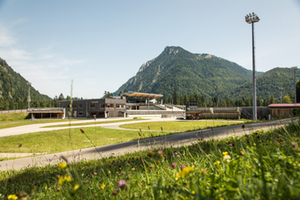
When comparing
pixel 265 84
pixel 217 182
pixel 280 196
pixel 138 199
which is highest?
pixel 265 84

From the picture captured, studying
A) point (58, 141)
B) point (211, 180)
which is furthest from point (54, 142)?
point (211, 180)

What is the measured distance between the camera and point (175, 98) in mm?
118688

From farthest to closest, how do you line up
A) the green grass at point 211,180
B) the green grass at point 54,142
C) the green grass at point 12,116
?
the green grass at point 12,116 → the green grass at point 54,142 → the green grass at point 211,180

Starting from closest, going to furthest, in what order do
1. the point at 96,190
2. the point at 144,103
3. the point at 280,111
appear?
the point at 96,190
the point at 280,111
the point at 144,103

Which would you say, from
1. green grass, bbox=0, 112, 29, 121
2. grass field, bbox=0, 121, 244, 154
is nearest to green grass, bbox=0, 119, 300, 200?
grass field, bbox=0, 121, 244, 154

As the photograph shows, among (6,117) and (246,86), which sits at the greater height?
(246,86)

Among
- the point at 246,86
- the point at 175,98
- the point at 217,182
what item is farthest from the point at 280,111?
the point at 246,86

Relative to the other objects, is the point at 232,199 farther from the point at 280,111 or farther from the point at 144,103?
the point at 144,103

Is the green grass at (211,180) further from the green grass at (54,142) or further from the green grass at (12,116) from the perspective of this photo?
the green grass at (12,116)

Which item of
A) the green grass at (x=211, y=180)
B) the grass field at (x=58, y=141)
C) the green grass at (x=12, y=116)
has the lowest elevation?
the green grass at (x=12, y=116)

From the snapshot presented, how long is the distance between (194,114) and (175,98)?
7196 centimetres

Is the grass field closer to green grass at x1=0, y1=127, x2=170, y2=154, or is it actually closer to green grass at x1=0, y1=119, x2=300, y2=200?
green grass at x1=0, y1=127, x2=170, y2=154

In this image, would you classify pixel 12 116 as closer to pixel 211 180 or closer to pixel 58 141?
pixel 58 141

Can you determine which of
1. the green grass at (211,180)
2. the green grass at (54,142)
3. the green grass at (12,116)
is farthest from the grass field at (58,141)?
the green grass at (12,116)
